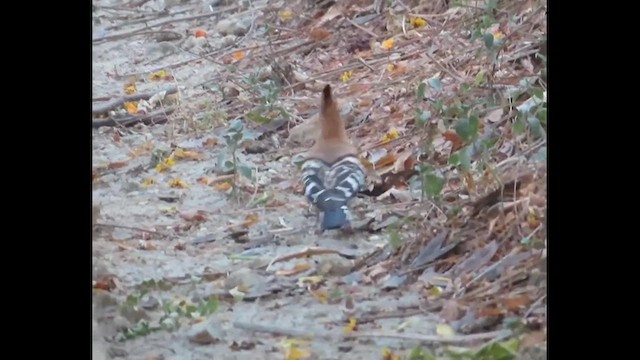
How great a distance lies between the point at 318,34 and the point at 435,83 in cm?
47

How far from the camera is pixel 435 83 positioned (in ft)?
12.3

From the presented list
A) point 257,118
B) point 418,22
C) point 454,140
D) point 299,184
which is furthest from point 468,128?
point 257,118

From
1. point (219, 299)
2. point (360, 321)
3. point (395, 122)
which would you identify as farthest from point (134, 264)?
point (395, 122)

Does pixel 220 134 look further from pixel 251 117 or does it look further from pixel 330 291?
pixel 330 291

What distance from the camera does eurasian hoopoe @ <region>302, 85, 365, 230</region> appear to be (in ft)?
12.3

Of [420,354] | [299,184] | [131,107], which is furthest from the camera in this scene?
[131,107]

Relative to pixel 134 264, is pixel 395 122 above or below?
above

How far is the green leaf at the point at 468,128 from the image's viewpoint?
12.2 feet

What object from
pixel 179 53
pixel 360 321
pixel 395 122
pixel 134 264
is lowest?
pixel 360 321

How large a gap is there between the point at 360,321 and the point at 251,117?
847 mm

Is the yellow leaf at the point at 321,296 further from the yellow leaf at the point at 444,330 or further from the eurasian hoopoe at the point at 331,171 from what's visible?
the yellow leaf at the point at 444,330

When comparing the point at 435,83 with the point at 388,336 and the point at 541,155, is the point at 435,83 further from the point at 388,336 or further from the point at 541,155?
the point at 388,336

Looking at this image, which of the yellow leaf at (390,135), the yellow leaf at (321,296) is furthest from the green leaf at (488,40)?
the yellow leaf at (321,296)

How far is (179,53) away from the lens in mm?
3865
